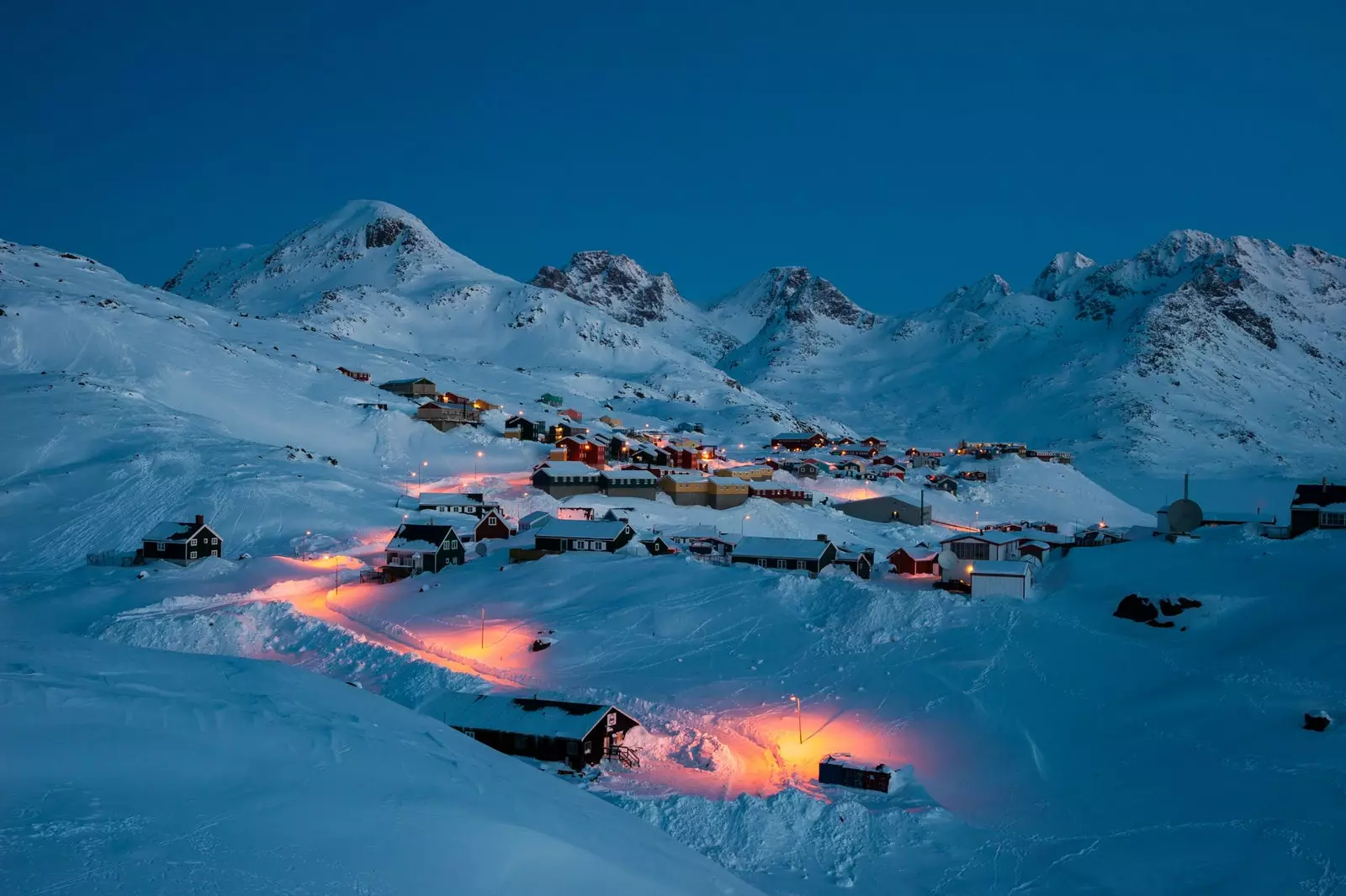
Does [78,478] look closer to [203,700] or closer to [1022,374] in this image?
[203,700]

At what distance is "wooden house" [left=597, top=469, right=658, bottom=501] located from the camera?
53.2 meters

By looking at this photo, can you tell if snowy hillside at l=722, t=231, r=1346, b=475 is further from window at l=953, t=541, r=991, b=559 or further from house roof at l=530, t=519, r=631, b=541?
house roof at l=530, t=519, r=631, b=541

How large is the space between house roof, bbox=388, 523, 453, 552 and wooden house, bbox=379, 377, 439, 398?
45.7 meters

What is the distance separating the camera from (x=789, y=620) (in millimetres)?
28516

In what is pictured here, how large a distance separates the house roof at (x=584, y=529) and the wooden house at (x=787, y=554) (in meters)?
5.05

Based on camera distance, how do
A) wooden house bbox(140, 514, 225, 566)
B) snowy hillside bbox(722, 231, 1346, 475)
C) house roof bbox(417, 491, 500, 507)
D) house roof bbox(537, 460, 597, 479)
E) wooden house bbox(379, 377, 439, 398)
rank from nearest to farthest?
wooden house bbox(140, 514, 225, 566)
house roof bbox(417, 491, 500, 507)
house roof bbox(537, 460, 597, 479)
wooden house bbox(379, 377, 439, 398)
snowy hillside bbox(722, 231, 1346, 475)

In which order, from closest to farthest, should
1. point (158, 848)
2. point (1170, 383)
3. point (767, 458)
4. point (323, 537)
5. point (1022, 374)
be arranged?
point (158, 848) < point (323, 537) < point (767, 458) < point (1170, 383) < point (1022, 374)

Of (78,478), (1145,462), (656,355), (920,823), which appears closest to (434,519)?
(78,478)

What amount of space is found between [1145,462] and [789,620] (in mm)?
94768

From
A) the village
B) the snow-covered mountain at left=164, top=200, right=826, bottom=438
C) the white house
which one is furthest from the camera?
the snow-covered mountain at left=164, top=200, right=826, bottom=438

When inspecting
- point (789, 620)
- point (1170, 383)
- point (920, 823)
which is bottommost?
point (920, 823)

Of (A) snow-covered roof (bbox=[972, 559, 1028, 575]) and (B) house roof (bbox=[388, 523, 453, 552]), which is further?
(B) house roof (bbox=[388, 523, 453, 552])

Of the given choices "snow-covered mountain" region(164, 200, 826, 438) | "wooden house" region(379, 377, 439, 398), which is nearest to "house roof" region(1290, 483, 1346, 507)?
"wooden house" region(379, 377, 439, 398)

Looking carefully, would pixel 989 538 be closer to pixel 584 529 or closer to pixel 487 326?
pixel 584 529
